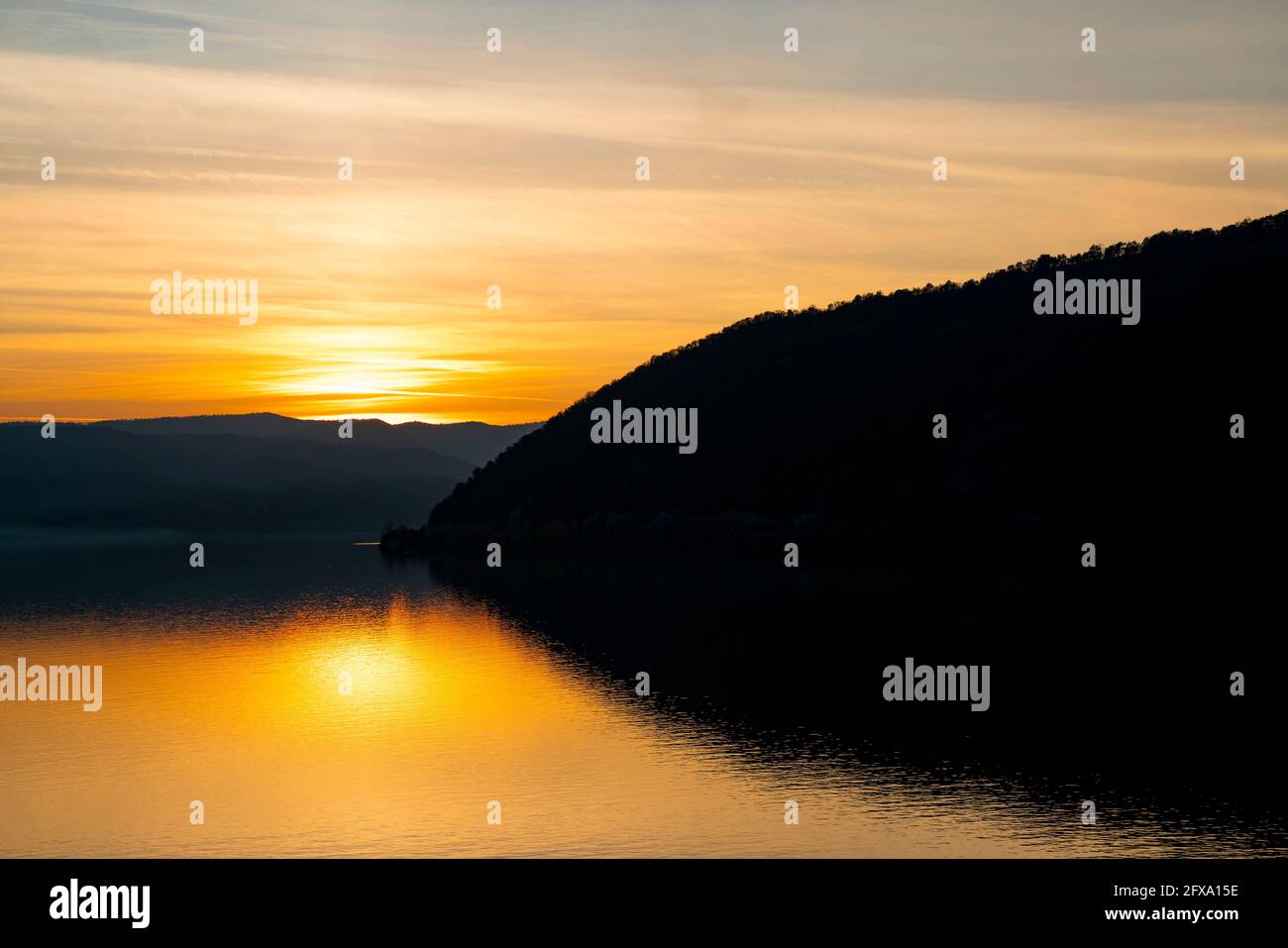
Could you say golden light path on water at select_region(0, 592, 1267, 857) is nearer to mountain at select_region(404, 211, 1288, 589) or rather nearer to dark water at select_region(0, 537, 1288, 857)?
dark water at select_region(0, 537, 1288, 857)

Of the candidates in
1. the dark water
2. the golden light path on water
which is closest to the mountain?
the dark water

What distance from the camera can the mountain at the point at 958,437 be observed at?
104 metres

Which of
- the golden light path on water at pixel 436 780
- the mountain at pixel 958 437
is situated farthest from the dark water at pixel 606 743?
the mountain at pixel 958 437

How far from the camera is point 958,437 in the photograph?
123000mm

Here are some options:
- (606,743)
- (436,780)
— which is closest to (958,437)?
(606,743)

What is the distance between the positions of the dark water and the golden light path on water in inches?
4.5

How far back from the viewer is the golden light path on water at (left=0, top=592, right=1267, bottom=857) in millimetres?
28734

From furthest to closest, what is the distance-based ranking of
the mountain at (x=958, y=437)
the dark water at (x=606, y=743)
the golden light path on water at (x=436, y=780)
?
the mountain at (x=958, y=437), the dark water at (x=606, y=743), the golden light path on water at (x=436, y=780)

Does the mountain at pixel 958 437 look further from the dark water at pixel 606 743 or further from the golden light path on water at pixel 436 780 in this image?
the golden light path on water at pixel 436 780

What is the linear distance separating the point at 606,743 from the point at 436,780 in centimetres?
639

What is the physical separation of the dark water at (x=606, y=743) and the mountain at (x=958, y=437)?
33595 millimetres

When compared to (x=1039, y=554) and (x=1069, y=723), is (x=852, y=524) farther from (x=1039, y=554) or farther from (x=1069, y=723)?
(x=1069, y=723)

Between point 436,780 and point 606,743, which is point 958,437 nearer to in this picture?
point 606,743
